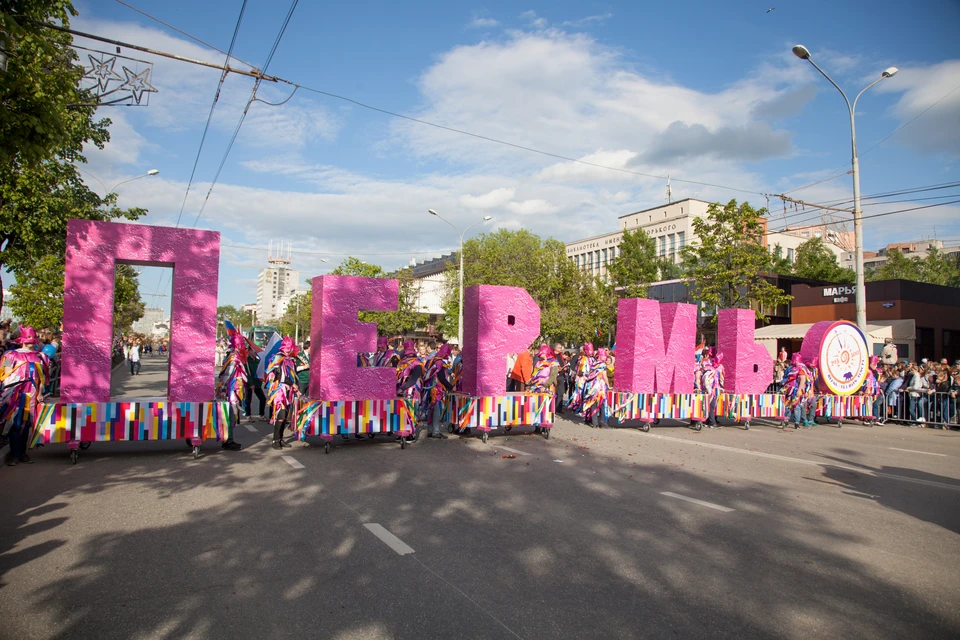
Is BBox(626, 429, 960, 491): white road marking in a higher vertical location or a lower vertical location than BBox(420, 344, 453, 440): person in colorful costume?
lower

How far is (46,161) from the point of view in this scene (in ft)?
55.2

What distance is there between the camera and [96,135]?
58.5 ft

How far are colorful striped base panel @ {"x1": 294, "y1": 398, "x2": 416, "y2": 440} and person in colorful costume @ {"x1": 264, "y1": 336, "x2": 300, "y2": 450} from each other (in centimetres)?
36

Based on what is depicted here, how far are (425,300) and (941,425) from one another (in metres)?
80.9

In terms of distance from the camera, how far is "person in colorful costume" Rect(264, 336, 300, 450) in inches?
406

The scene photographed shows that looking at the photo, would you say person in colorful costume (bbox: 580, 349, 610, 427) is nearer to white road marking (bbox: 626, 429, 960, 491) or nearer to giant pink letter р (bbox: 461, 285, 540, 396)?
white road marking (bbox: 626, 429, 960, 491)

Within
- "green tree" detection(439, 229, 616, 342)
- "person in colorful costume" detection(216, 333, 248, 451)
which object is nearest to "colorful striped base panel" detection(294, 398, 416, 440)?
"person in colorful costume" detection(216, 333, 248, 451)

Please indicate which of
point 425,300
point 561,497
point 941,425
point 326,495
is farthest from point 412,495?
point 425,300

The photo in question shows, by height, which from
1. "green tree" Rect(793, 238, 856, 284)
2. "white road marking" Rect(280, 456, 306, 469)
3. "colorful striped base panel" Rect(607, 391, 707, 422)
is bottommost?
"white road marking" Rect(280, 456, 306, 469)

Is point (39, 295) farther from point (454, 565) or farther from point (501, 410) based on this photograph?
point (454, 565)

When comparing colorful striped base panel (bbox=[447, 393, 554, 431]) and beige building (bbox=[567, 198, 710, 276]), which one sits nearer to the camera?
colorful striped base panel (bbox=[447, 393, 554, 431])

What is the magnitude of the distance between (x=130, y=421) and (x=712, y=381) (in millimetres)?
12295

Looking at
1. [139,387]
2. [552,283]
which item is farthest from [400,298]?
[139,387]

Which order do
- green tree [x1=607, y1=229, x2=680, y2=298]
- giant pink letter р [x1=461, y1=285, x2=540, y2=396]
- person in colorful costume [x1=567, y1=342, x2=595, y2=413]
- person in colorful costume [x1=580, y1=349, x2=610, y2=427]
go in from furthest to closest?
1. green tree [x1=607, y1=229, x2=680, y2=298]
2. person in colorful costume [x1=567, y1=342, x2=595, y2=413]
3. person in colorful costume [x1=580, y1=349, x2=610, y2=427]
4. giant pink letter р [x1=461, y1=285, x2=540, y2=396]
